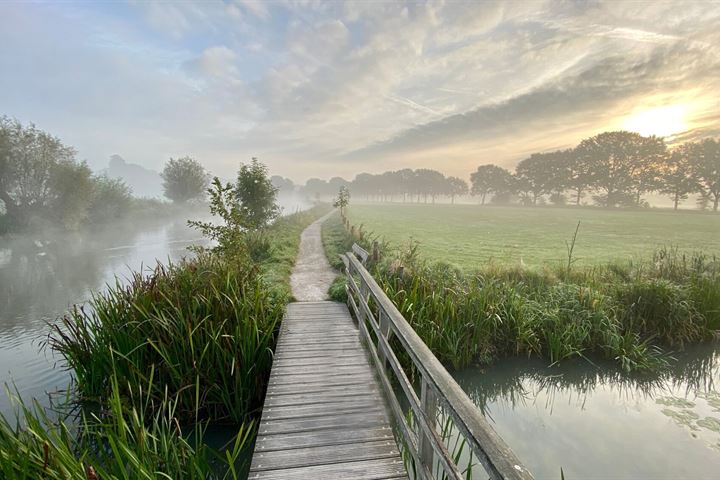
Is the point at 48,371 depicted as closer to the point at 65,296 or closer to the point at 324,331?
the point at 324,331

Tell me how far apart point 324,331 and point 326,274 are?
554cm

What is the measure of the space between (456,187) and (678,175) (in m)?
71.6

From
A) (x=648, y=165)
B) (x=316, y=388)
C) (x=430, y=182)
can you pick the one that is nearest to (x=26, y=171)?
(x=316, y=388)

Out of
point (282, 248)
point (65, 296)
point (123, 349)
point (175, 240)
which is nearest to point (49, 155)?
point (175, 240)

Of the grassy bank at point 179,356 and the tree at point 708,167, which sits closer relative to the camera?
the grassy bank at point 179,356

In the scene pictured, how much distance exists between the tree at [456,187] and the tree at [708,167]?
72.3 meters

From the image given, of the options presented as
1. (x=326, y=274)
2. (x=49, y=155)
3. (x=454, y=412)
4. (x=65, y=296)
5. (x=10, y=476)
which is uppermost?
(x=49, y=155)

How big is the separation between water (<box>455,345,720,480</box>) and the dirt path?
4338 millimetres

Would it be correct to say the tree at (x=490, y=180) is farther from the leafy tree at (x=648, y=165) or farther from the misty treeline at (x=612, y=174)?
the leafy tree at (x=648, y=165)

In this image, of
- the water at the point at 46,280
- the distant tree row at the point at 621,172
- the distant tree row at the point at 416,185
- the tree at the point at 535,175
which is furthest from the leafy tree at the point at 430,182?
the water at the point at 46,280

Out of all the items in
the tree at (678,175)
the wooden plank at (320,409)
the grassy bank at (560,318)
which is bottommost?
the grassy bank at (560,318)

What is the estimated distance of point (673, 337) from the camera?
7676 millimetres

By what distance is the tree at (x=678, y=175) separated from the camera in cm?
5153

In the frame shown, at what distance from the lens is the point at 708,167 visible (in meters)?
48.8
